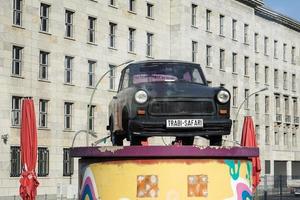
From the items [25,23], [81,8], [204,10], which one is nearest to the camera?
[25,23]

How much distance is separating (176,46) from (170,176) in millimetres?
51632

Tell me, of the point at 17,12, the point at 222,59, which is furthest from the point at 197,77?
the point at 222,59

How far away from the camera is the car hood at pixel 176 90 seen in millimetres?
10117

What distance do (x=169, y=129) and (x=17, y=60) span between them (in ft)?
114

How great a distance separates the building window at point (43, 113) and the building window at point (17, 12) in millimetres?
5533

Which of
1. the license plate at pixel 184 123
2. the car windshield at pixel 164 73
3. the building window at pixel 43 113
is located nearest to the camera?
the license plate at pixel 184 123

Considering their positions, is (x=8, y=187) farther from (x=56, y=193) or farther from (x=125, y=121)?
(x=125, y=121)

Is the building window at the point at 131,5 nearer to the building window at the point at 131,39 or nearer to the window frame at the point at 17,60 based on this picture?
the building window at the point at 131,39

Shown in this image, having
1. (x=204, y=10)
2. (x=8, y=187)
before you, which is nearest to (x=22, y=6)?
(x=8, y=187)

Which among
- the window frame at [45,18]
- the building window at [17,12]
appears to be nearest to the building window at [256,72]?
the window frame at [45,18]

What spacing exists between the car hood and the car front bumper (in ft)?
1.45

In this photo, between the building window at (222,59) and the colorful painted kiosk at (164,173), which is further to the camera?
the building window at (222,59)

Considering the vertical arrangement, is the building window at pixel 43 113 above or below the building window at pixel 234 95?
below

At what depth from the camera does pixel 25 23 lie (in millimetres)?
43656
